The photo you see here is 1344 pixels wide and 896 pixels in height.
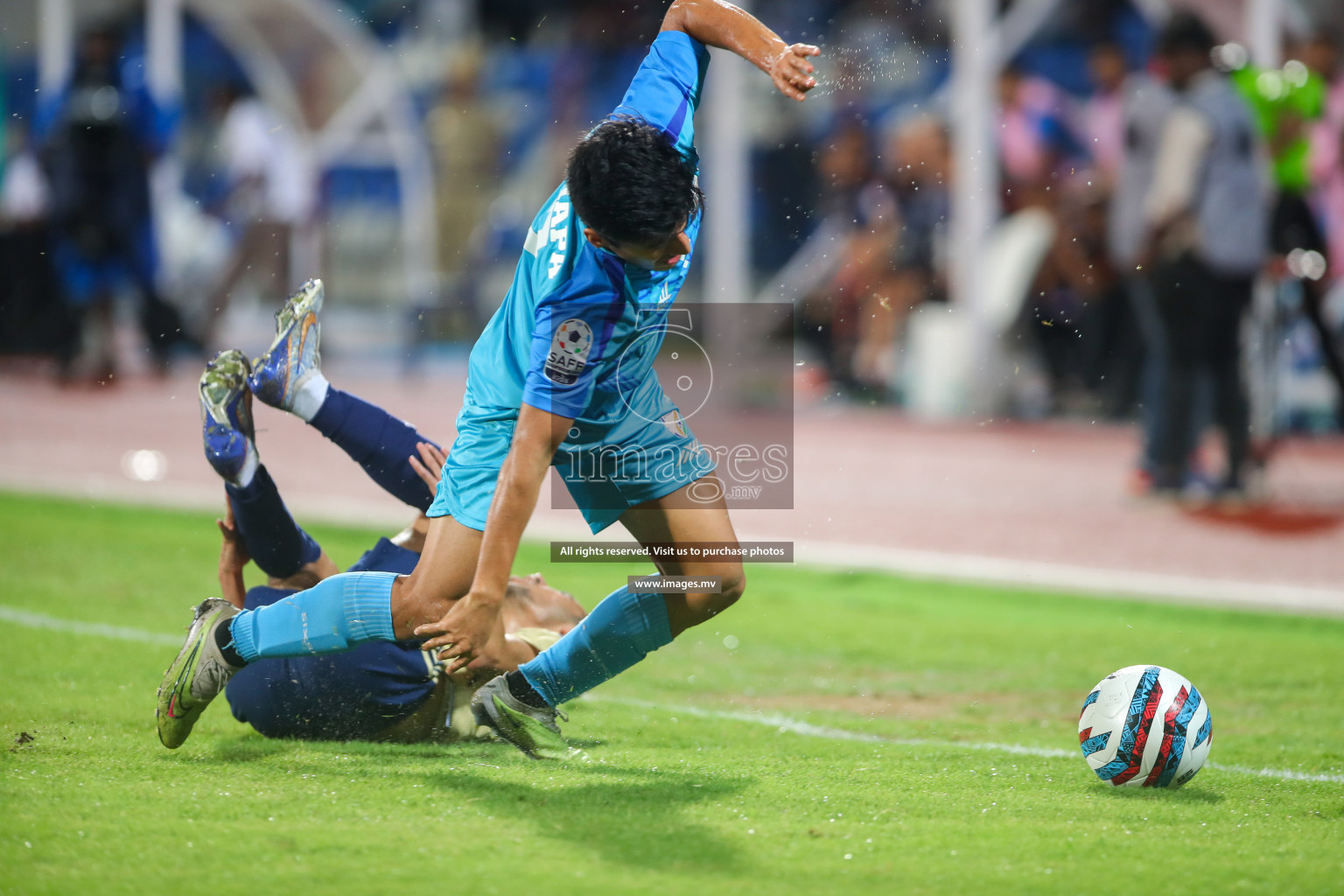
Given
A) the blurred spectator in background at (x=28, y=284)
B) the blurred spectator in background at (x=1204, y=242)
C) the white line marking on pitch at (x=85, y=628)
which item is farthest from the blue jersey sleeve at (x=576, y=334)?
the blurred spectator in background at (x=28, y=284)

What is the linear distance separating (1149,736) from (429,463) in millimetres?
2360

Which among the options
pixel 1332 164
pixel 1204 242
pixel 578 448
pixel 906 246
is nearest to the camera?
pixel 578 448

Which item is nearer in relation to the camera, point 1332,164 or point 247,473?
point 247,473

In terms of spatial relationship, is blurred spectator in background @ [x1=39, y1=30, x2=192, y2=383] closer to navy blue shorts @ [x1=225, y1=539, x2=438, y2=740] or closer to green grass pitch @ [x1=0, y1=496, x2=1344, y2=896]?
green grass pitch @ [x1=0, y1=496, x2=1344, y2=896]

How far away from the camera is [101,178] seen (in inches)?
517

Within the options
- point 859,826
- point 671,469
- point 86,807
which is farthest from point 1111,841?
point 86,807

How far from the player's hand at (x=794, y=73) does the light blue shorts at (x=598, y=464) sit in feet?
3.10

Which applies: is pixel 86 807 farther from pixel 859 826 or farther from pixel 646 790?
pixel 859 826

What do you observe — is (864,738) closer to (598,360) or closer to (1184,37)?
(598,360)

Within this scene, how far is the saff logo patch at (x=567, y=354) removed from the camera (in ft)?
11.8

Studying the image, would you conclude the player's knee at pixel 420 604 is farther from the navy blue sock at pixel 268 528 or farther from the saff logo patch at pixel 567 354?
the navy blue sock at pixel 268 528

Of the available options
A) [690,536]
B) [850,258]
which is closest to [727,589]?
[690,536]

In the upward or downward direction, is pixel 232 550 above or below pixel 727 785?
above

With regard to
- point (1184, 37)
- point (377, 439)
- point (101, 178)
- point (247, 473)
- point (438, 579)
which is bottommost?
point (438, 579)
